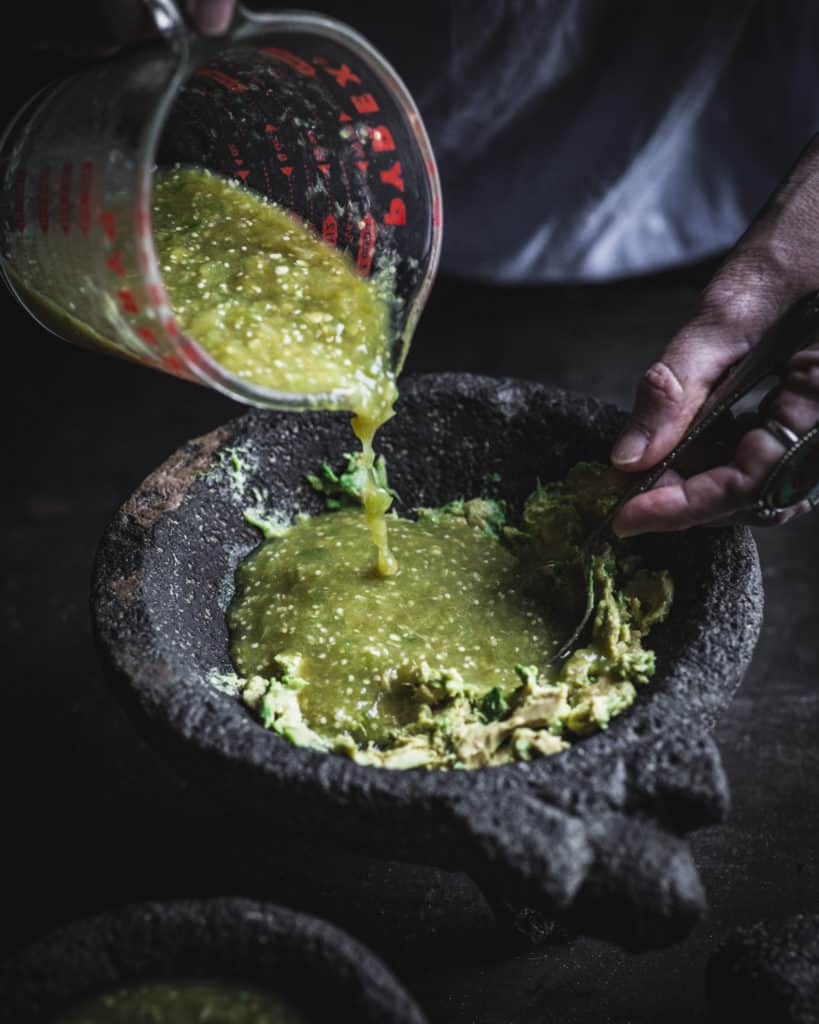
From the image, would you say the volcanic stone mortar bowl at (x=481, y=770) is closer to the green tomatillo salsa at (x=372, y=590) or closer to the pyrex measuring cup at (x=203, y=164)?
the green tomatillo salsa at (x=372, y=590)

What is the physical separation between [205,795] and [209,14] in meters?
1.27

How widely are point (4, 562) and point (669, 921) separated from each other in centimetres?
187

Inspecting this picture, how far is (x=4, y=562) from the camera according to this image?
2.73 meters

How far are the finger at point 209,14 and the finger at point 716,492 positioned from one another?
0.90 metres

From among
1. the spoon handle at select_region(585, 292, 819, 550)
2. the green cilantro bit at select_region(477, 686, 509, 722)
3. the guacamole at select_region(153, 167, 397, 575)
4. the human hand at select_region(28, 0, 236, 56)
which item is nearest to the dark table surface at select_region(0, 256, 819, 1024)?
the green cilantro bit at select_region(477, 686, 509, 722)

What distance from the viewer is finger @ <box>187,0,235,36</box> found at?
53.9 inches

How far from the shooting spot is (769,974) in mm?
1581

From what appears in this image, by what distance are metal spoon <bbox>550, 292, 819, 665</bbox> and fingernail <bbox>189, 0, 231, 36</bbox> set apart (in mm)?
915

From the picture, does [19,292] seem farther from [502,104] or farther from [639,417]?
[502,104]

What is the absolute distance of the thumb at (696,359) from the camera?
1853 millimetres

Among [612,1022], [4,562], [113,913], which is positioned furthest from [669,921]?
[4,562]

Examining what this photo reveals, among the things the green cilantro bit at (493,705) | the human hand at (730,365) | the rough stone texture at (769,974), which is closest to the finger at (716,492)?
the human hand at (730,365)

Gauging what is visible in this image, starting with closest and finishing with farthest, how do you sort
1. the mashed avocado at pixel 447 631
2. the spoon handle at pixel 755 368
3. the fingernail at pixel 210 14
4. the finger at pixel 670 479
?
the fingernail at pixel 210 14 < the mashed avocado at pixel 447 631 < the spoon handle at pixel 755 368 < the finger at pixel 670 479

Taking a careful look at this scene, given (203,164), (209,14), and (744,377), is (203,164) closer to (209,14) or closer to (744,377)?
(209,14)
